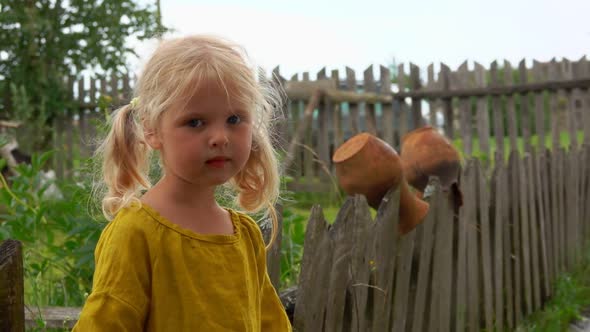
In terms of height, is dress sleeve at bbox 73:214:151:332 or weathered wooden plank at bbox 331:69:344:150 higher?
dress sleeve at bbox 73:214:151:332

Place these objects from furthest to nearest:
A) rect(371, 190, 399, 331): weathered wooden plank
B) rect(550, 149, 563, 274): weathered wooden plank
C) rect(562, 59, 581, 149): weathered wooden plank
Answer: rect(562, 59, 581, 149): weathered wooden plank < rect(550, 149, 563, 274): weathered wooden plank < rect(371, 190, 399, 331): weathered wooden plank

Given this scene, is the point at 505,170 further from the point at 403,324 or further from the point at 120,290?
the point at 120,290

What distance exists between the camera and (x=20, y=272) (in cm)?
136

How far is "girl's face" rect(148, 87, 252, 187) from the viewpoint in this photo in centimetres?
144

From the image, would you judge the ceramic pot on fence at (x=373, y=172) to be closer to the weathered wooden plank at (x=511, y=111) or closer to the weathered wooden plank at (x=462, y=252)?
the weathered wooden plank at (x=462, y=252)

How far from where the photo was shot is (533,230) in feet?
14.6

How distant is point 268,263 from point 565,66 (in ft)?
25.9

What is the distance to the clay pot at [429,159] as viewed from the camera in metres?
3.13

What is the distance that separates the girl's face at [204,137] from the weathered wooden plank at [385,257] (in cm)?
108

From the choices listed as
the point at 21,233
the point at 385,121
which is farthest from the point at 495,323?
the point at 385,121

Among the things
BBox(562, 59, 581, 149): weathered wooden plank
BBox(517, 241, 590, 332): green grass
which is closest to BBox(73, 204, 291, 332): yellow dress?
BBox(517, 241, 590, 332): green grass

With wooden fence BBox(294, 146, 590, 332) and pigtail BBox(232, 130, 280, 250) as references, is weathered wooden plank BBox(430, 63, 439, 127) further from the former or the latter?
pigtail BBox(232, 130, 280, 250)

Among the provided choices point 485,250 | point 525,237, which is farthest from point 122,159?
point 525,237

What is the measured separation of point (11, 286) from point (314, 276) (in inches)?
38.3
